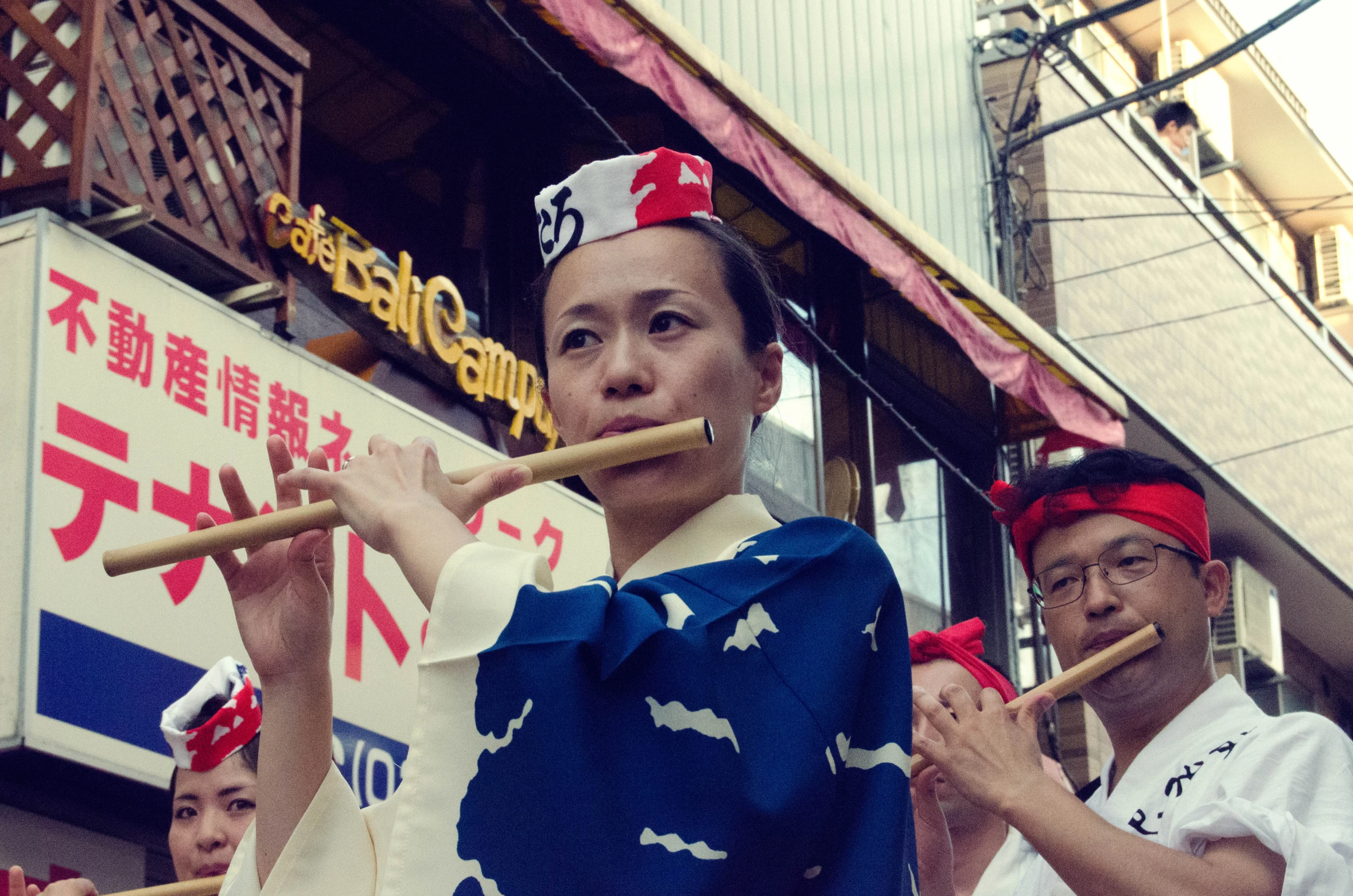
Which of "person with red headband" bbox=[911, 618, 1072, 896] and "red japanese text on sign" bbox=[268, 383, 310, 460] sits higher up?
"red japanese text on sign" bbox=[268, 383, 310, 460]

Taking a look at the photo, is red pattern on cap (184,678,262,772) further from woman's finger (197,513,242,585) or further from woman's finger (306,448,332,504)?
woman's finger (306,448,332,504)

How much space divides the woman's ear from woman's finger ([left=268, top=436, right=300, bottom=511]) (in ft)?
1.83

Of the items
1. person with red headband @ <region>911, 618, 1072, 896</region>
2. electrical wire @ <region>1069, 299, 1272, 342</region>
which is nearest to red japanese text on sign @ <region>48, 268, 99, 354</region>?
person with red headband @ <region>911, 618, 1072, 896</region>

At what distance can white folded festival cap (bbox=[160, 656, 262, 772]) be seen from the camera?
350 cm

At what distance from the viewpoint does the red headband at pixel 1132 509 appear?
2.67 metres

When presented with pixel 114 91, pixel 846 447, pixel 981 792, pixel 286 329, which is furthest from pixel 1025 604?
pixel 981 792

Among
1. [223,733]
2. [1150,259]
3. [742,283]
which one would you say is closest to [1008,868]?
[742,283]

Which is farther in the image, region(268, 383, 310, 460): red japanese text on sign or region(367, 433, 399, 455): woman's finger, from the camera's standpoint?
region(268, 383, 310, 460): red japanese text on sign

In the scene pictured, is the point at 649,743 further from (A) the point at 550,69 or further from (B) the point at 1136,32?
(B) the point at 1136,32

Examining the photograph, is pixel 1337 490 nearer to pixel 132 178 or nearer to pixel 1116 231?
pixel 1116 231

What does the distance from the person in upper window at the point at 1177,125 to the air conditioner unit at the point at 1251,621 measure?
374 cm

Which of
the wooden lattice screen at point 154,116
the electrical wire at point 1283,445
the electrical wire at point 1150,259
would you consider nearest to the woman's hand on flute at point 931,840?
the wooden lattice screen at point 154,116

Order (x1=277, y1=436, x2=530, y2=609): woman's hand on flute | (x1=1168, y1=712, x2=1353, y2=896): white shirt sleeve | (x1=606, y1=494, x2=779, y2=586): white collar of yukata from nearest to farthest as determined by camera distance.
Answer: (x1=277, y1=436, x2=530, y2=609): woman's hand on flute
(x1=606, y1=494, x2=779, y2=586): white collar of yukata
(x1=1168, y1=712, x2=1353, y2=896): white shirt sleeve

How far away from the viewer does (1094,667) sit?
2.48 m
